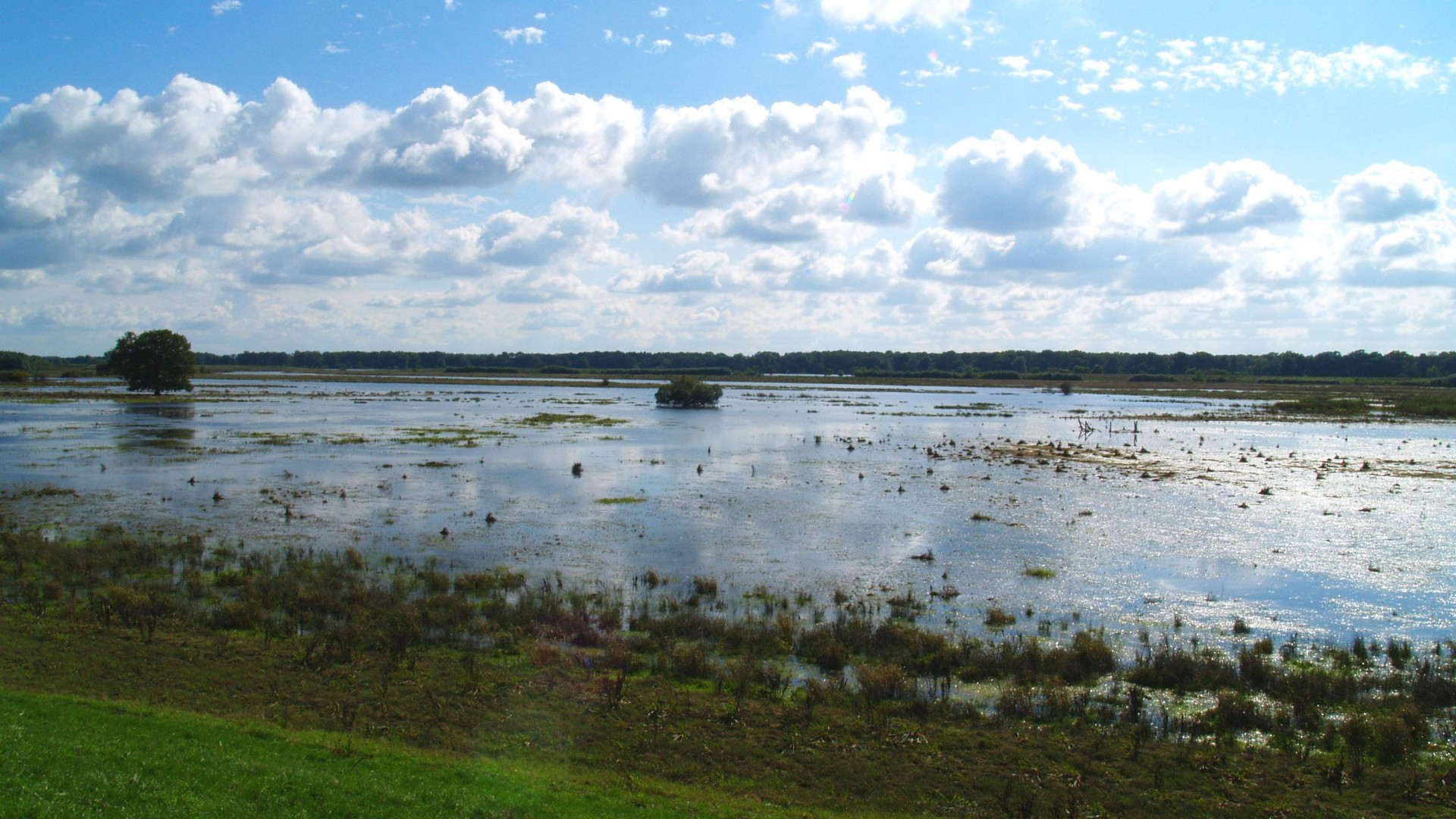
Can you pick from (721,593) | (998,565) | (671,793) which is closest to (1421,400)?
(998,565)

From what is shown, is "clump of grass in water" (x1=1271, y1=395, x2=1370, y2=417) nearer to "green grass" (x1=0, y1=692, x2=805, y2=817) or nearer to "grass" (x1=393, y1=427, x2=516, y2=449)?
"grass" (x1=393, y1=427, x2=516, y2=449)

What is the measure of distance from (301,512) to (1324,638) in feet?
114

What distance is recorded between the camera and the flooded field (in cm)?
2533

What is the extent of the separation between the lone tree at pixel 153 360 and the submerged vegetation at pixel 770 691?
9870 cm

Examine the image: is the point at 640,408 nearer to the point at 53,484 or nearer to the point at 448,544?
the point at 53,484

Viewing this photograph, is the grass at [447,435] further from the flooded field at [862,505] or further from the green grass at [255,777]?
the green grass at [255,777]

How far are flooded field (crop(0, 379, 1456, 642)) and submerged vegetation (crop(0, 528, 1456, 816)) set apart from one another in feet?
11.2

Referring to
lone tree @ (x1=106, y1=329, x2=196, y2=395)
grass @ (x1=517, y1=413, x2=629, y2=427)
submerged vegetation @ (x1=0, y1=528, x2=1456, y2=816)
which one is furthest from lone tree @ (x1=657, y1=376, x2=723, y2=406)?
submerged vegetation @ (x1=0, y1=528, x2=1456, y2=816)

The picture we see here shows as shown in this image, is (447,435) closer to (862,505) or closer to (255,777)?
(862,505)

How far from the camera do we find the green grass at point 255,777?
10289 millimetres

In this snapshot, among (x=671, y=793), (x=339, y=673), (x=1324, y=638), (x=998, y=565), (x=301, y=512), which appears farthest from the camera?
(x=301, y=512)

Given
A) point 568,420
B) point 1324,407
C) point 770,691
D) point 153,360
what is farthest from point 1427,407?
point 153,360

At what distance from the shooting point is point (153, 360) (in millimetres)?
105812

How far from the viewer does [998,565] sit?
2802 centimetres
